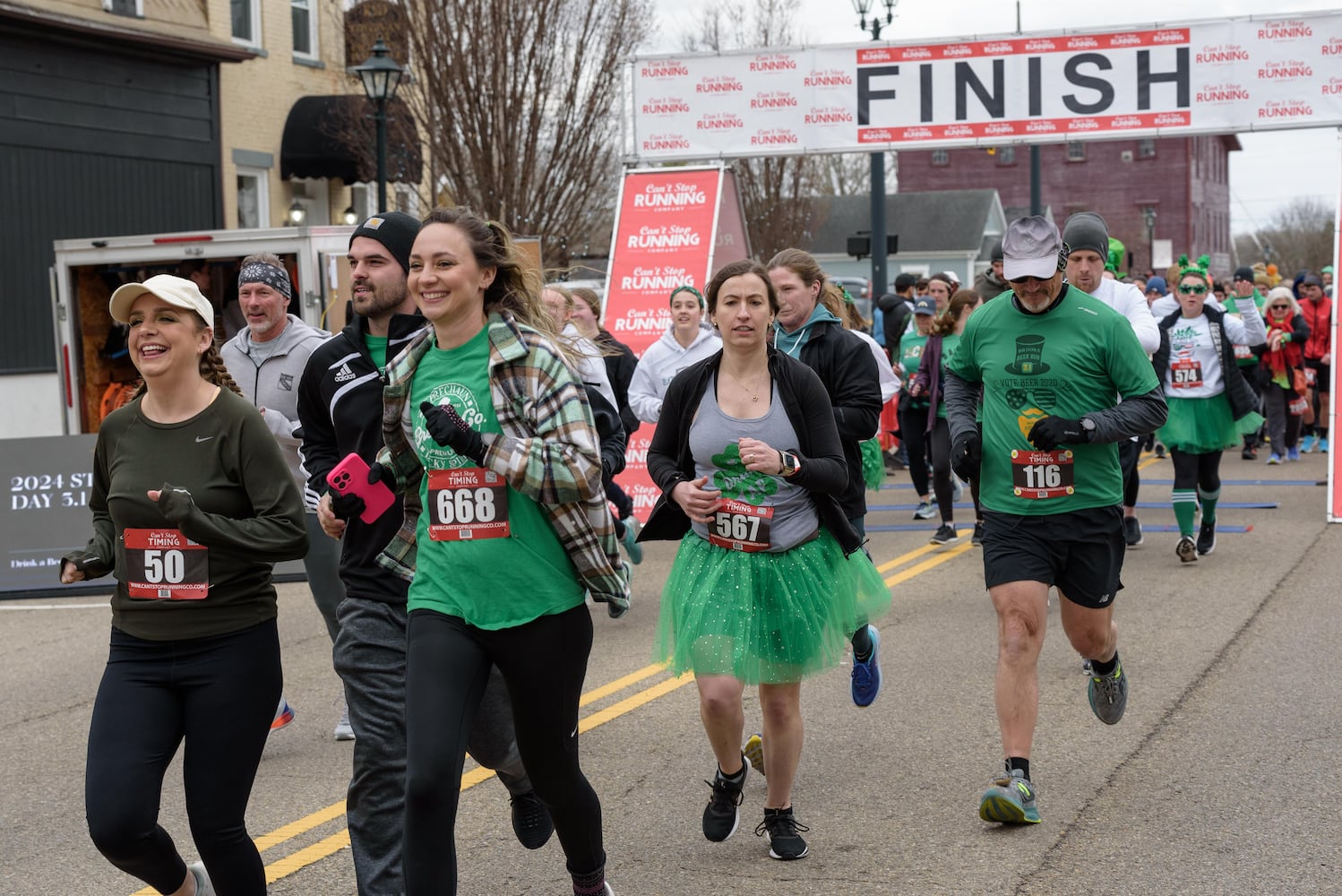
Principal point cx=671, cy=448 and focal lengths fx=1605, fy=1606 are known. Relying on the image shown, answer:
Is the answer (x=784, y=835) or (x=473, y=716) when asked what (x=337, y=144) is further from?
(x=473, y=716)

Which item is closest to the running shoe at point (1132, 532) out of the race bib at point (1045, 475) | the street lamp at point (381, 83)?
the race bib at point (1045, 475)

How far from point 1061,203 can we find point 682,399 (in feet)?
266

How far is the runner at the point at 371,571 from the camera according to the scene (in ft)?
14.3

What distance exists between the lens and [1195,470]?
444 inches

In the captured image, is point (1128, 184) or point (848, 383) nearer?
point (848, 383)

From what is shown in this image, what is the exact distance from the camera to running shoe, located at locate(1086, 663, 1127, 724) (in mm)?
6152

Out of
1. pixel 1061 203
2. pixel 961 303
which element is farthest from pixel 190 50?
pixel 1061 203

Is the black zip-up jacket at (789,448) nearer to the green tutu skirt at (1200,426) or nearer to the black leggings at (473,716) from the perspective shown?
the black leggings at (473,716)

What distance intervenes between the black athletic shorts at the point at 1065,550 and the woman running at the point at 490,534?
1982 millimetres

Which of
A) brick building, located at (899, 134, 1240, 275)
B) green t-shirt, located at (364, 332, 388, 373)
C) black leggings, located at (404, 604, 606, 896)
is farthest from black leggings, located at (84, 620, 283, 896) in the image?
brick building, located at (899, 134, 1240, 275)

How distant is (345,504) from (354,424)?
0.40 metres

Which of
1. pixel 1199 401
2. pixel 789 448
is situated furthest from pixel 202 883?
pixel 1199 401

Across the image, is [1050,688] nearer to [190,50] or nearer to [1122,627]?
[1122,627]

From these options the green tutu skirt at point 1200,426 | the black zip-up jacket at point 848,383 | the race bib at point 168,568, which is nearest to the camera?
the race bib at point 168,568
